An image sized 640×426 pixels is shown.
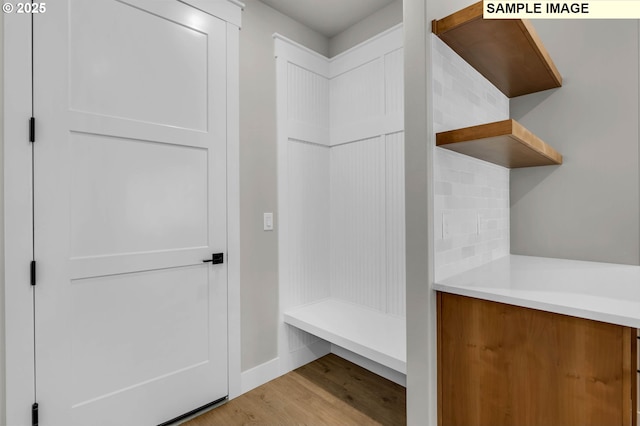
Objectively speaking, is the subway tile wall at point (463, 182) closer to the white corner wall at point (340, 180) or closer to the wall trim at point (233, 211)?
the white corner wall at point (340, 180)

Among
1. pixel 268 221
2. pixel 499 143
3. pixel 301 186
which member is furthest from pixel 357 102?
pixel 499 143

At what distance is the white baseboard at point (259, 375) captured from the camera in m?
2.06

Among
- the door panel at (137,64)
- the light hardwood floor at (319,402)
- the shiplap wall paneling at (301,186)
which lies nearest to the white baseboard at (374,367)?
the light hardwood floor at (319,402)

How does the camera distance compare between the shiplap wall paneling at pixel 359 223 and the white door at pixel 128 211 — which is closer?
the white door at pixel 128 211

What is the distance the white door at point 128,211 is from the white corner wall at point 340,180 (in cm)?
56

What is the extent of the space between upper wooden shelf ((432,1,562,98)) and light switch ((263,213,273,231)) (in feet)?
4.89

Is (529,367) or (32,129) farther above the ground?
(32,129)

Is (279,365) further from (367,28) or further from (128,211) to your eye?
(367,28)

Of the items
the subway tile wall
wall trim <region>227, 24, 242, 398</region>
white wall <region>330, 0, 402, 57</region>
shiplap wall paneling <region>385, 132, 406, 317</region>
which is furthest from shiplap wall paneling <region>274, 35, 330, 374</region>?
the subway tile wall

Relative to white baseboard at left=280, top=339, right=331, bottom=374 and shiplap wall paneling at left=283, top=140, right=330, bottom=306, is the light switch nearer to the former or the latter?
shiplap wall paneling at left=283, top=140, right=330, bottom=306

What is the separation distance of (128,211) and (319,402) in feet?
5.22

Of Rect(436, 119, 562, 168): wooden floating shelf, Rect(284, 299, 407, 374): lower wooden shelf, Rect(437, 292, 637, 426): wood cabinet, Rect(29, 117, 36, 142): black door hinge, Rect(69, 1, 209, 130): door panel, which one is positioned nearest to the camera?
Rect(437, 292, 637, 426): wood cabinet

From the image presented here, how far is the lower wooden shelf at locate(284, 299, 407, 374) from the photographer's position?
5.74 ft

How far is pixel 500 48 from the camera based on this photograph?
124 centimetres
